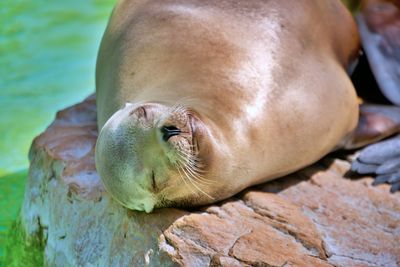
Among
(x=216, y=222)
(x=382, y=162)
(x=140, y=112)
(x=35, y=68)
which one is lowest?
(x=35, y=68)

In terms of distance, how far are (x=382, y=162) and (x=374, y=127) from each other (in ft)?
0.88

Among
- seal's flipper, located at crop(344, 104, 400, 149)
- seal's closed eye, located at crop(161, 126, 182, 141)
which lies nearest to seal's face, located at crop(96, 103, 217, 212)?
seal's closed eye, located at crop(161, 126, 182, 141)

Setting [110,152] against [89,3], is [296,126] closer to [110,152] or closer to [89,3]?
[110,152]

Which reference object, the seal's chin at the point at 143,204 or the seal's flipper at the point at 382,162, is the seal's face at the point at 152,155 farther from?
the seal's flipper at the point at 382,162

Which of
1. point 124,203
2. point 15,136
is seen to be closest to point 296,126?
Answer: point 124,203

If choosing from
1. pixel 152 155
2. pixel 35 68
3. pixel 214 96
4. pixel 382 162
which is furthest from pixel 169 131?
pixel 35 68

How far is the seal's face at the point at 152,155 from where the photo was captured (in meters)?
2.88

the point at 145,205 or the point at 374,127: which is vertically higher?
the point at 145,205

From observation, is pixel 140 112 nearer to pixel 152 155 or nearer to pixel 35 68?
pixel 152 155

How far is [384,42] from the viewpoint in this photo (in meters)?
4.60

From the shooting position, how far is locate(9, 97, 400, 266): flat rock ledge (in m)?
2.97

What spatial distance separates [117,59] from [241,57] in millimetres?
648

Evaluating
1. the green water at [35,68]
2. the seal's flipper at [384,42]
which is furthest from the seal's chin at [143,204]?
the seal's flipper at [384,42]

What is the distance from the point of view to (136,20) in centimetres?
397
